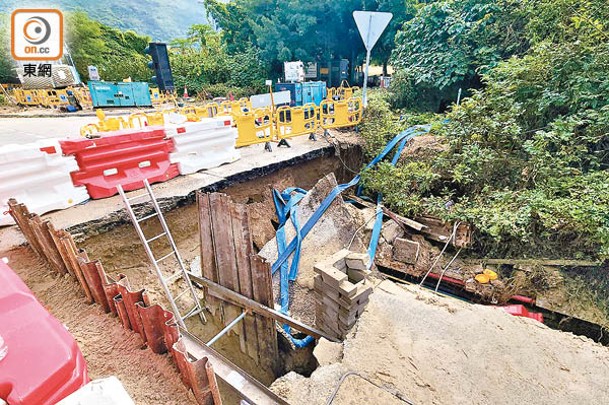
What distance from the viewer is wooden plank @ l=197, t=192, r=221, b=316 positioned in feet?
11.5

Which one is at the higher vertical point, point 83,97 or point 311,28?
point 311,28

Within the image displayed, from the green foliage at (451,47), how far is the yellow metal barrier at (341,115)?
87.8 inches

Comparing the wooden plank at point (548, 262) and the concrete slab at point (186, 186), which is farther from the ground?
the concrete slab at point (186, 186)

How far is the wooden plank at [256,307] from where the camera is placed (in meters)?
3.04

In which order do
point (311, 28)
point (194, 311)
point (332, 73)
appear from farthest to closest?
1. point (332, 73)
2. point (311, 28)
3. point (194, 311)

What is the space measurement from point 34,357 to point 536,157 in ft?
20.8

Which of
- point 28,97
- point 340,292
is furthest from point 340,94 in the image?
point 28,97

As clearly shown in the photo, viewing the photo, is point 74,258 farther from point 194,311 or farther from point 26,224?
point 194,311

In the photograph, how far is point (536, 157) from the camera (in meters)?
4.70

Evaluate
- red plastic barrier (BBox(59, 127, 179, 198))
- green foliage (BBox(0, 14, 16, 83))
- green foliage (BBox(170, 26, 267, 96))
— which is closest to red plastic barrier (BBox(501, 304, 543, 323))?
red plastic barrier (BBox(59, 127, 179, 198))

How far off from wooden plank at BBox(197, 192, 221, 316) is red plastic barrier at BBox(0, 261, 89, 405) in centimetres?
189

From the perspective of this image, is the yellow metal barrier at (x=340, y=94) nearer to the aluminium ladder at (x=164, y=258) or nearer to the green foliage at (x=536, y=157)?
the green foliage at (x=536, y=157)

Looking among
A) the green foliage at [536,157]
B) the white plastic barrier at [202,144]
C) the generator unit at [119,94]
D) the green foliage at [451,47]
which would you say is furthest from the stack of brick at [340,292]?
the generator unit at [119,94]

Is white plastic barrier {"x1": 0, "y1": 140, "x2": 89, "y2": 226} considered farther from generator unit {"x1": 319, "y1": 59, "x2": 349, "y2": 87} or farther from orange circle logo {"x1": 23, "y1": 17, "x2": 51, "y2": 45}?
generator unit {"x1": 319, "y1": 59, "x2": 349, "y2": 87}
